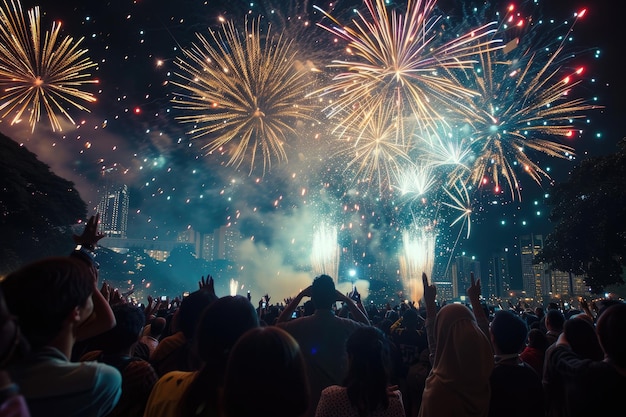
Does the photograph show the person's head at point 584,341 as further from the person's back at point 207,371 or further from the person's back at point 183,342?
the person's back at point 183,342

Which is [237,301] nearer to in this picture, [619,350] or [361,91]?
[619,350]

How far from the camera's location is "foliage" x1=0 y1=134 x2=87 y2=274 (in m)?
21.4

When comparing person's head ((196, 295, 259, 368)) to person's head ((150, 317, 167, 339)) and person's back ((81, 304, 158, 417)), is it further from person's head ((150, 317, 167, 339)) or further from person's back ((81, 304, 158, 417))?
person's head ((150, 317, 167, 339))

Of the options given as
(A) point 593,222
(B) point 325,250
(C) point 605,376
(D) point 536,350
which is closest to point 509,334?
(C) point 605,376

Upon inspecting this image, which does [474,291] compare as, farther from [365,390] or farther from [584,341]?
[365,390]

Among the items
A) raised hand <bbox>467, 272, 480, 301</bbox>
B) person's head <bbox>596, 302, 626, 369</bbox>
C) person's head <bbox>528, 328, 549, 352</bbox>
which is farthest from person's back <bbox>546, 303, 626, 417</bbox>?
person's head <bbox>528, 328, 549, 352</bbox>

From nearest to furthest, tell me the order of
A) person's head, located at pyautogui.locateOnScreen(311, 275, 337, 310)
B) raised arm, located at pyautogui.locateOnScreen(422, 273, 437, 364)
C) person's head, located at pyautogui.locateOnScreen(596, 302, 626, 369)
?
person's head, located at pyautogui.locateOnScreen(596, 302, 626, 369)
raised arm, located at pyautogui.locateOnScreen(422, 273, 437, 364)
person's head, located at pyautogui.locateOnScreen(311, 275, 337, 310)

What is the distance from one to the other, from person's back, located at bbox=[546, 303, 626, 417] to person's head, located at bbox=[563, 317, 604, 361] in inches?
24.7

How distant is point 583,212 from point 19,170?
1236 inches

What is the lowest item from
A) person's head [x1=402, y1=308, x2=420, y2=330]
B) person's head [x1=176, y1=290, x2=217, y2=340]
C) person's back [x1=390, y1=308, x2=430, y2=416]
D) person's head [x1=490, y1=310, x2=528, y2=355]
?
person's back [x1=390, y1=308, x2=430, y2=416]

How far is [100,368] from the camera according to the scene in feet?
6.59

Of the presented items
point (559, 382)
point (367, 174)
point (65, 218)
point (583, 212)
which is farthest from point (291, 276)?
point (559, 382)

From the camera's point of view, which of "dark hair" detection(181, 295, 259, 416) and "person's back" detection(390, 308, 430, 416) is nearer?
"dark hair" detection(181, 295, 259, 416)

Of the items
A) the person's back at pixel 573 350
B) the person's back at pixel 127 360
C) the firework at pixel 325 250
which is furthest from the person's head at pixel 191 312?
the firework at pixel 325 250
